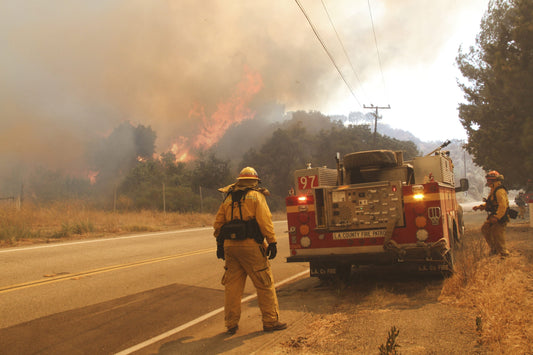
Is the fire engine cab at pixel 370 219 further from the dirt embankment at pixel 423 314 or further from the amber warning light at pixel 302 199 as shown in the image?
the dirt embankment at pixel 423 314

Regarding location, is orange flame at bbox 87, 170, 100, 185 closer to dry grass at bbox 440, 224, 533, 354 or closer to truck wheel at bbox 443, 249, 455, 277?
dry grass at bbox 440, 224, 533, 354

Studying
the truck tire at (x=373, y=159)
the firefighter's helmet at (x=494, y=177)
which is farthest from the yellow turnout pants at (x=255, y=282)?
the firefighter's helmet at (x=494, y=177)

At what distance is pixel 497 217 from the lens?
7996 millimetres

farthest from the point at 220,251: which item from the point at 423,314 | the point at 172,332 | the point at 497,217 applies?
the point at 497,217

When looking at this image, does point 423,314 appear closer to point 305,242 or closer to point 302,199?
point 305,242

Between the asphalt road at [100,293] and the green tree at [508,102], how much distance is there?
11.7 meters

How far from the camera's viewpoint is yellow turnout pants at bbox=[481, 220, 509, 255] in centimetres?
794

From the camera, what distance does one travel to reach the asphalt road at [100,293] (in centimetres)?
455

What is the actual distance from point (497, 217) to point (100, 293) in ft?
25.6

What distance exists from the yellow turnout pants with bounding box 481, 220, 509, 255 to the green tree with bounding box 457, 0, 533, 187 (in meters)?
9.01

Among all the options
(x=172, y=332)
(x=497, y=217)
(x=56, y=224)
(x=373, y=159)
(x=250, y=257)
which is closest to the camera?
(x=250, y=257)

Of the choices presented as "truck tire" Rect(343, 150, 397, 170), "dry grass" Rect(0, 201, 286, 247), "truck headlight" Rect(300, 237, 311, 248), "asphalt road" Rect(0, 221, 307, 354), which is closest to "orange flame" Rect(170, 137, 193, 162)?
"dry grass" Rect(0, 201, 286, 247)

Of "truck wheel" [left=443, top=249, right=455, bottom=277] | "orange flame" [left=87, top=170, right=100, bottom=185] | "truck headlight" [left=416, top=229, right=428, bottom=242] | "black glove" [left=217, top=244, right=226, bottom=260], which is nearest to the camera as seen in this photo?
"black glove" [left=217, top=244, right=226, bottom=260]

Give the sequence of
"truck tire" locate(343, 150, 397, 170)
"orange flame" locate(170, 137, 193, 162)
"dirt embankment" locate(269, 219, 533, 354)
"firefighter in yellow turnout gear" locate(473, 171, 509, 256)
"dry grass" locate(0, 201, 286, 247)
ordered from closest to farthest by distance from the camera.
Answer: "dirt embankment" locate(269, 219, 533, 354)
"truck tire" locate(343, 150, 397, 170)
"firefighter in yellow turnout gear" locate(473, 171, 509, 256)
"dry grass" locate(0, 201, 286, 247)
"orange flame" locate(170, 137, 193, 162)
